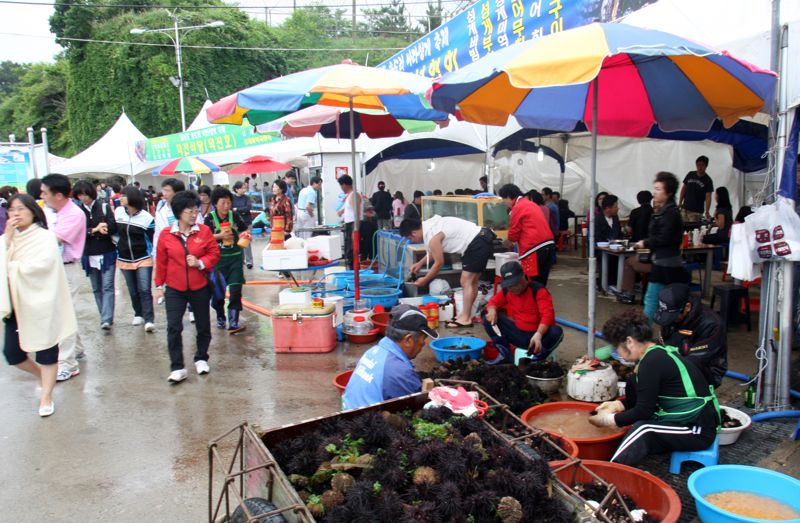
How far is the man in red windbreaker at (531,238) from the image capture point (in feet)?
22.0

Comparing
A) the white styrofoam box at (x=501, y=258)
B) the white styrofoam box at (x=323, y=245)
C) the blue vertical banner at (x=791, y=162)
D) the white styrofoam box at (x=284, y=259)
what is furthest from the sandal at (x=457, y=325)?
the blue vertical banner at (x=791, y=162)

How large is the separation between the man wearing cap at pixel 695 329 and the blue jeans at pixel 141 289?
19.2 ft

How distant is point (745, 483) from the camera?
10.1ft

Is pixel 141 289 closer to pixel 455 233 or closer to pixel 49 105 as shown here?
pixel 455 233

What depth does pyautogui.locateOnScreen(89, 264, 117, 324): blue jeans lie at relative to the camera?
22.6 feet

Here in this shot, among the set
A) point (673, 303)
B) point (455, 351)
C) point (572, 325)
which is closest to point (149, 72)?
point (572, 325)

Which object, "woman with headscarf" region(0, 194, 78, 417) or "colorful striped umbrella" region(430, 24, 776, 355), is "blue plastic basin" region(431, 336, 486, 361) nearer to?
"colorful striped umbrella" region(430, 24, 776, 355)

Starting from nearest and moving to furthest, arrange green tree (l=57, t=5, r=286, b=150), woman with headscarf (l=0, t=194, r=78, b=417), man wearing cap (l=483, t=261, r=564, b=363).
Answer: woman with headscarf (l=0, t=194, r=78, b=417) < man wearing cap (l=483, t=261, r=564, b=363) < green tree (l=57, t=5, r=286, b=150)

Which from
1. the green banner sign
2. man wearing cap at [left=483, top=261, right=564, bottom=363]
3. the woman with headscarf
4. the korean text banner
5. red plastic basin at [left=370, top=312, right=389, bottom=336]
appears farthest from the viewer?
the green banner sign

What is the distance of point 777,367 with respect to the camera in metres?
4.37

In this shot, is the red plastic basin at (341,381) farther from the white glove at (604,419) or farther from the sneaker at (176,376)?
the white glove at (604,419)

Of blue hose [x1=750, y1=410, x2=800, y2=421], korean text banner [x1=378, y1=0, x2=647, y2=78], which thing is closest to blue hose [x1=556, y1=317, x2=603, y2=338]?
blue hose [x1=750, y1=410, x2=800, y2=421]

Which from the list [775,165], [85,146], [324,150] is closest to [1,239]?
[775,165]

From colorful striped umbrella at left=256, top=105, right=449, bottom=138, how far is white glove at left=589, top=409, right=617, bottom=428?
14.3 feet
